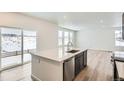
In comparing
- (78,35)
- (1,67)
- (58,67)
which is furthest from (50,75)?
(78,35)

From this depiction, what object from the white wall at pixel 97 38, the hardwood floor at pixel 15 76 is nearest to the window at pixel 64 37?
the white wall at pixel 97 38

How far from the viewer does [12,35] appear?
504 cm

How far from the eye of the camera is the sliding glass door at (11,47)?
4.59 m

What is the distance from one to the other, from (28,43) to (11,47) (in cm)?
Answer: 105

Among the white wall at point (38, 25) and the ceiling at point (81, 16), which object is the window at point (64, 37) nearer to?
the white wall at point (38, 25)

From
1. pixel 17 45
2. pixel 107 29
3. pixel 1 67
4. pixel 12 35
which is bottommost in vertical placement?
pixel 1 67

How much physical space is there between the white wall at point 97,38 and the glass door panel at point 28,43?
25.7 feet

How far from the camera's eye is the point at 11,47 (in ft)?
16.4

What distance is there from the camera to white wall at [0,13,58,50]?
14.8 feet

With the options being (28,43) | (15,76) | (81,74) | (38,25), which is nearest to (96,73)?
(81,74)

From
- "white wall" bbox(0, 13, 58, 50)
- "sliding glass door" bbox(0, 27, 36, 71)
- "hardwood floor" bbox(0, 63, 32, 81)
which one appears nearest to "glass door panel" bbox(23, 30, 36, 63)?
"sliding glass door" bbox(0, 27, 36, 71)
